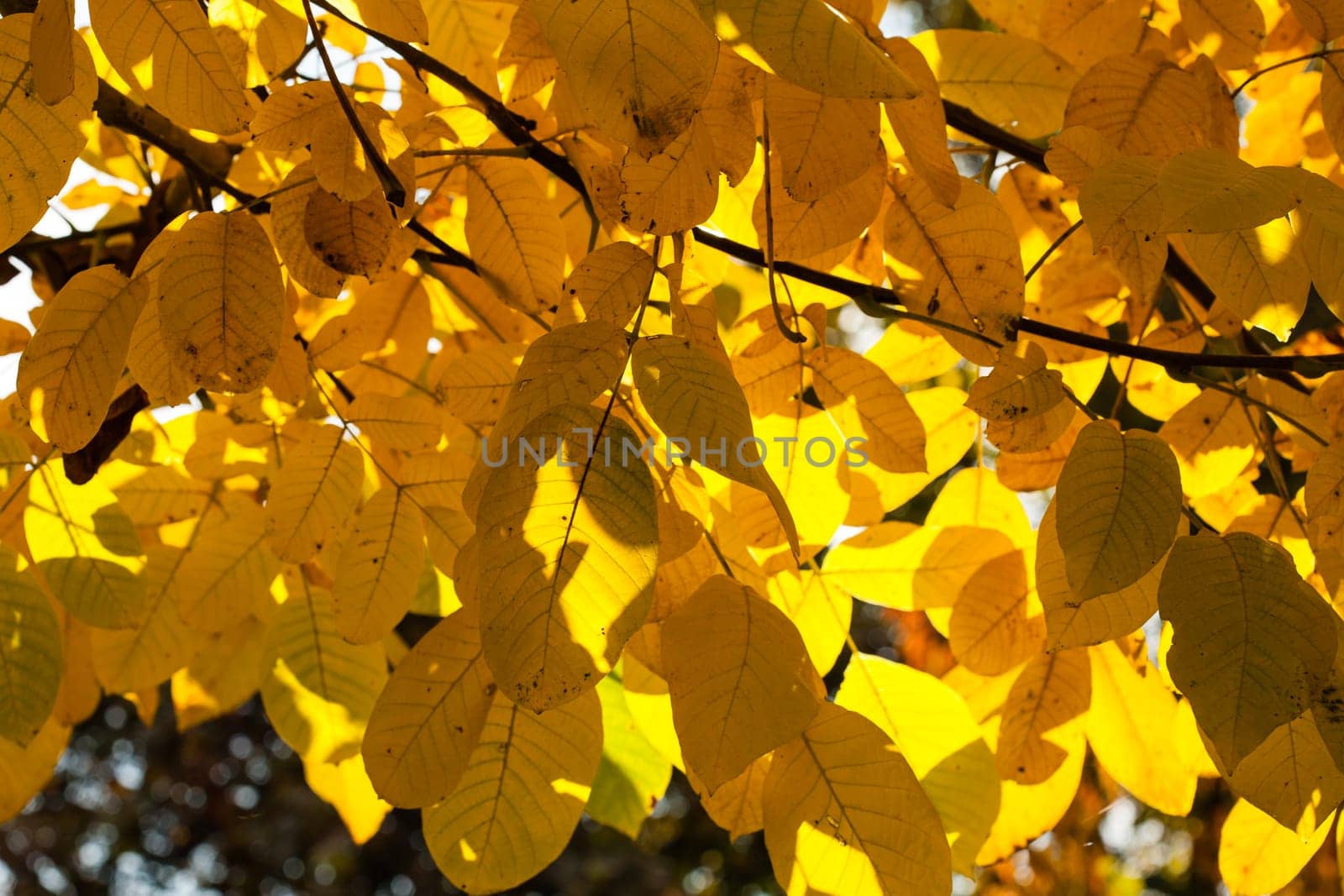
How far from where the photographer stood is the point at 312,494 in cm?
98

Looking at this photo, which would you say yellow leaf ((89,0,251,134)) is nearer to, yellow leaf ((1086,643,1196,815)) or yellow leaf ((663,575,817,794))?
yellow leaf ((663,575,817,794))

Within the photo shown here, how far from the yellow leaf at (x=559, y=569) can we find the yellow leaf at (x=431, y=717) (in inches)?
8.0

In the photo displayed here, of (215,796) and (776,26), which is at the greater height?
Answer: (776,26)

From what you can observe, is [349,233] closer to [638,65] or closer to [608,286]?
[608,286]

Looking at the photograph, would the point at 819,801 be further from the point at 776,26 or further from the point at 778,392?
the point at 776,26

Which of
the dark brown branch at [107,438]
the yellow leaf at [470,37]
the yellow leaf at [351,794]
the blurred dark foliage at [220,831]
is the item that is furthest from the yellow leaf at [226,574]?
the blurred dark foliage at [220,831]

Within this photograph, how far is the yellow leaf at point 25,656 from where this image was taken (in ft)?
2.79

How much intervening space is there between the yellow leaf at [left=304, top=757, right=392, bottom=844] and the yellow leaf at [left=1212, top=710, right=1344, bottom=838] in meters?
0.90

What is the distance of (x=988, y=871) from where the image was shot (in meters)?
4.43

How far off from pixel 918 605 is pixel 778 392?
0.27 meters

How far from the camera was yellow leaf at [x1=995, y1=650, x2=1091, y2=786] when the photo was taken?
1.00 m

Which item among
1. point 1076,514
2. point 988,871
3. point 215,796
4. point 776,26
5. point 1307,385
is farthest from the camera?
point 215,796

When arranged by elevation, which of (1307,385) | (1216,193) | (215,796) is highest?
(1307,385)

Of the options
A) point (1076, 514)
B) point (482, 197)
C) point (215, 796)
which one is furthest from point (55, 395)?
point (215, 796)
